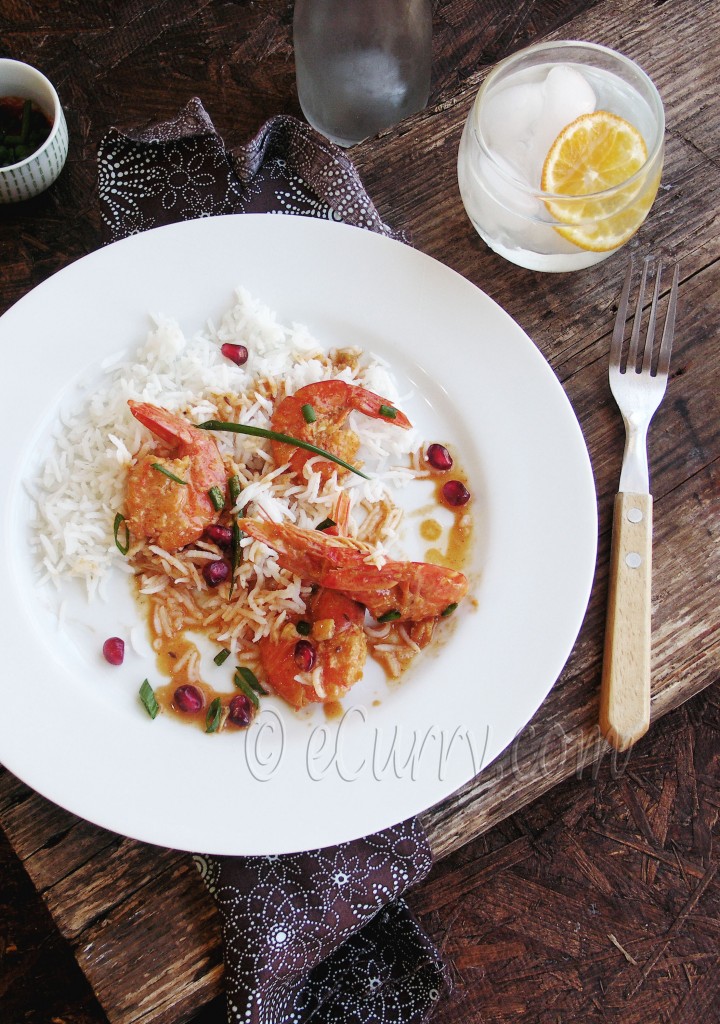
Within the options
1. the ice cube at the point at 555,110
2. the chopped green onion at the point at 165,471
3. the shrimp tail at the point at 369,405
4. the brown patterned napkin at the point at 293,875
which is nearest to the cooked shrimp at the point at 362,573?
the chopped green onion at the point at 165,471

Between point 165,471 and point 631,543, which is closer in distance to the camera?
point 165,471

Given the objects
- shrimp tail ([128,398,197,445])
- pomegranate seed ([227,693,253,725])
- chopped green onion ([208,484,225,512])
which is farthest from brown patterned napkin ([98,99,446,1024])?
chopped green onion ([208,484,225,512])

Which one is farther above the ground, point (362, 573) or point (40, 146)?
point (40, 146)

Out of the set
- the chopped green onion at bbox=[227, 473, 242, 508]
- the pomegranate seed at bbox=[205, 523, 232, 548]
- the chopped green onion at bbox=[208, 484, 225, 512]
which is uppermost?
the chopped green onion at bbox=[208, 484, 225, 512]

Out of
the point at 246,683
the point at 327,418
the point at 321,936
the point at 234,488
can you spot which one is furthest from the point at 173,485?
the point at 321,936

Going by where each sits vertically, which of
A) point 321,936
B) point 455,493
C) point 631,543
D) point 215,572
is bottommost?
point 321,936

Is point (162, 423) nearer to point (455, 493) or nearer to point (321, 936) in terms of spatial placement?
point (455, 493)

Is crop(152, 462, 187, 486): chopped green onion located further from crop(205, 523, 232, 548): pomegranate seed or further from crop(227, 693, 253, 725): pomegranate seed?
crop(227, 693, 253, 725): pomegranate seed
